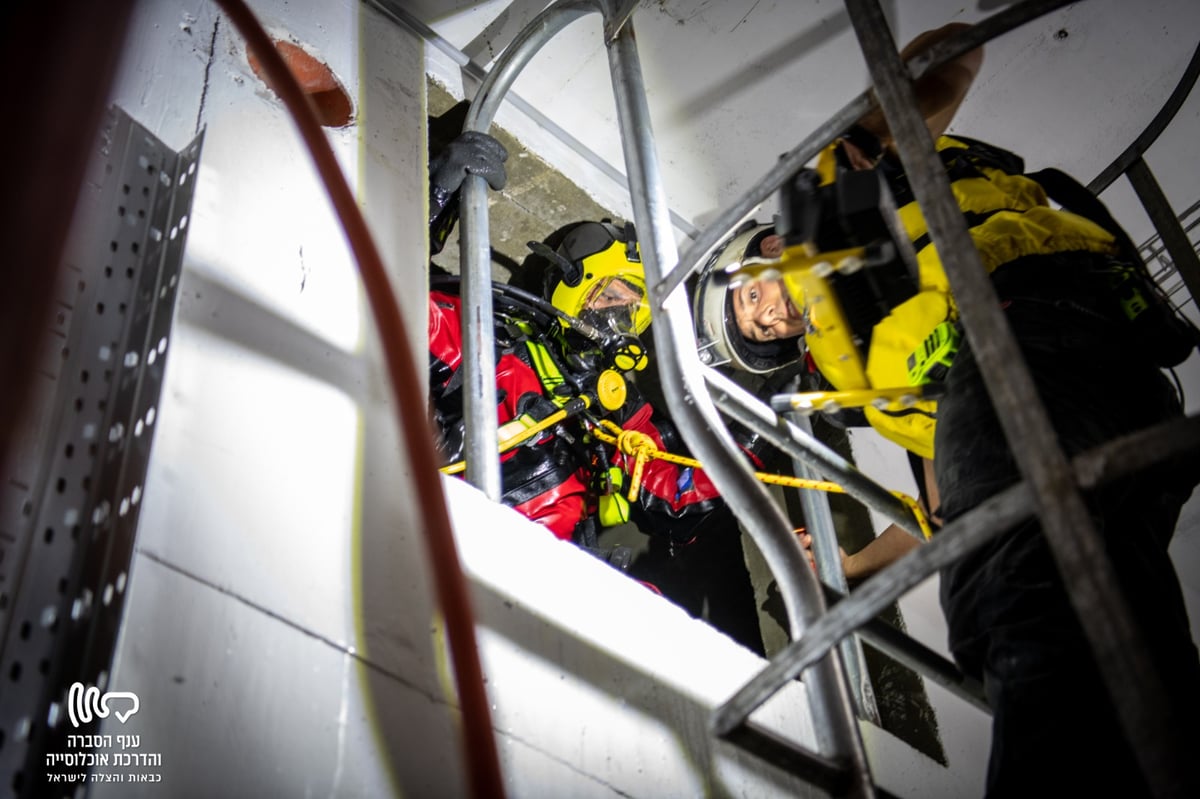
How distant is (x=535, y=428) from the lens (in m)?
3.05

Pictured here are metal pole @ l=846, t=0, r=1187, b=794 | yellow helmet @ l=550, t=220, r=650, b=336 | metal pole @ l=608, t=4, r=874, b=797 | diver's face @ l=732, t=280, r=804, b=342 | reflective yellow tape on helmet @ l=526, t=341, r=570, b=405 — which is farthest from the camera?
yellow helmet @ l=550, t=220, r=650, b=336

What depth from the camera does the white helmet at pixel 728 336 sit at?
3.15 meters

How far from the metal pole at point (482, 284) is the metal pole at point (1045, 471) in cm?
109

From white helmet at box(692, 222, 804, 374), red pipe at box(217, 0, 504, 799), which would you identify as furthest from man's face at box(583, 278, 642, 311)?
red pipe at box(217, 0, 504, 799)

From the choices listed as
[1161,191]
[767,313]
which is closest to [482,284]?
[767,313]

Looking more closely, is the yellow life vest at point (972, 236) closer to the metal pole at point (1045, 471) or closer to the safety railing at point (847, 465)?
the safety railing at point (847, 465)

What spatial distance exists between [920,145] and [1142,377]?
85 cm

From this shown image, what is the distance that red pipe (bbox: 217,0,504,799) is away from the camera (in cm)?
75

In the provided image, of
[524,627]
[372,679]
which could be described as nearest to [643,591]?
[524,627]

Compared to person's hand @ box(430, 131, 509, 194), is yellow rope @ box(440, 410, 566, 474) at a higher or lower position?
lower

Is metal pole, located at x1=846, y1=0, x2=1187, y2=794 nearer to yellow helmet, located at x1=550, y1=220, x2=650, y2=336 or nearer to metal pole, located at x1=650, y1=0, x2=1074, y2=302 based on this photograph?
metal pole, located at x1=650, y1=0, x2=1074, y2=302

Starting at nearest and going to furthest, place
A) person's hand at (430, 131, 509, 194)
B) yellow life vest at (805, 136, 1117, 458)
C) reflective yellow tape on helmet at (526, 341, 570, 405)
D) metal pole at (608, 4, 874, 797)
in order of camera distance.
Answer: metal pole at (608, 4, 874, 797), yellow life vest at (805, 136, 1117, 458), person's hand at (430, 131, 509, 194), reflective yellow tape on helmet at (526, 341, 570, 405)

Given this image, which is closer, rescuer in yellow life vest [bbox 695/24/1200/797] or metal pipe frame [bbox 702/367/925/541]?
rescuer in yellow life vest [bbox 695/24/1200/797]

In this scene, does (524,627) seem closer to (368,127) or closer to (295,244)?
(295,244)
